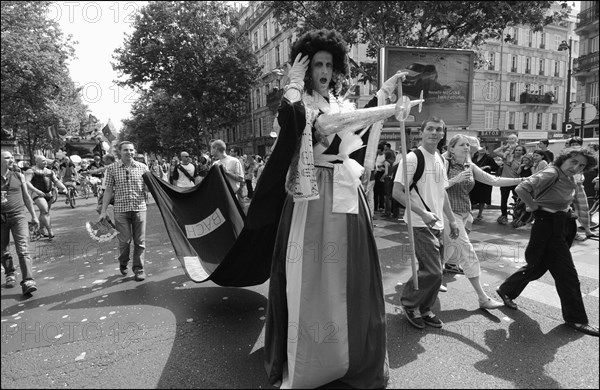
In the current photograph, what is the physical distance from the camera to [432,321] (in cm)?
333

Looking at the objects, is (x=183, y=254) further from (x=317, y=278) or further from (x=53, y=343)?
(x=317, y=278)

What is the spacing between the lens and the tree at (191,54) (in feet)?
75.2

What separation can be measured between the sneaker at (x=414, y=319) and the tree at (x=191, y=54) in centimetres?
2345

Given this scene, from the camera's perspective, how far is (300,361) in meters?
2.25

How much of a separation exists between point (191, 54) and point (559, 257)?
23.9 meters

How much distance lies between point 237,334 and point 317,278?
1.26m

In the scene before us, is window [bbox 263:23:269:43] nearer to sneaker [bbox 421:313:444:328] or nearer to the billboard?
the billboard

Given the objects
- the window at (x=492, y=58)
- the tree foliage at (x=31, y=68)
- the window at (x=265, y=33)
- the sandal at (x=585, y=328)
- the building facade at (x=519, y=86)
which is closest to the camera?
the sandal at (x=585, y=328)

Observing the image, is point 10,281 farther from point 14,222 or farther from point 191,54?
point 191,54

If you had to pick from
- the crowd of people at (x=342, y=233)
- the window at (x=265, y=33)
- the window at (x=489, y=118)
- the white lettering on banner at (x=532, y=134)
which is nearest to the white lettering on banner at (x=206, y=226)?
the crowd of people at (x=342, y=233)

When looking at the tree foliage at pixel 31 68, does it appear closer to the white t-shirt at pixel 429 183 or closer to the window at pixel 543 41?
the white t-shirt at pixel 429 183

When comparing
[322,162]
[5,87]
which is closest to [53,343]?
[322,162]

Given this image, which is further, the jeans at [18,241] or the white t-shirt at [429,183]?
the jeans at [18,241]

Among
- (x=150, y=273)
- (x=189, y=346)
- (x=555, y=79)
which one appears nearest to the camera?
(x=189, y=346)
